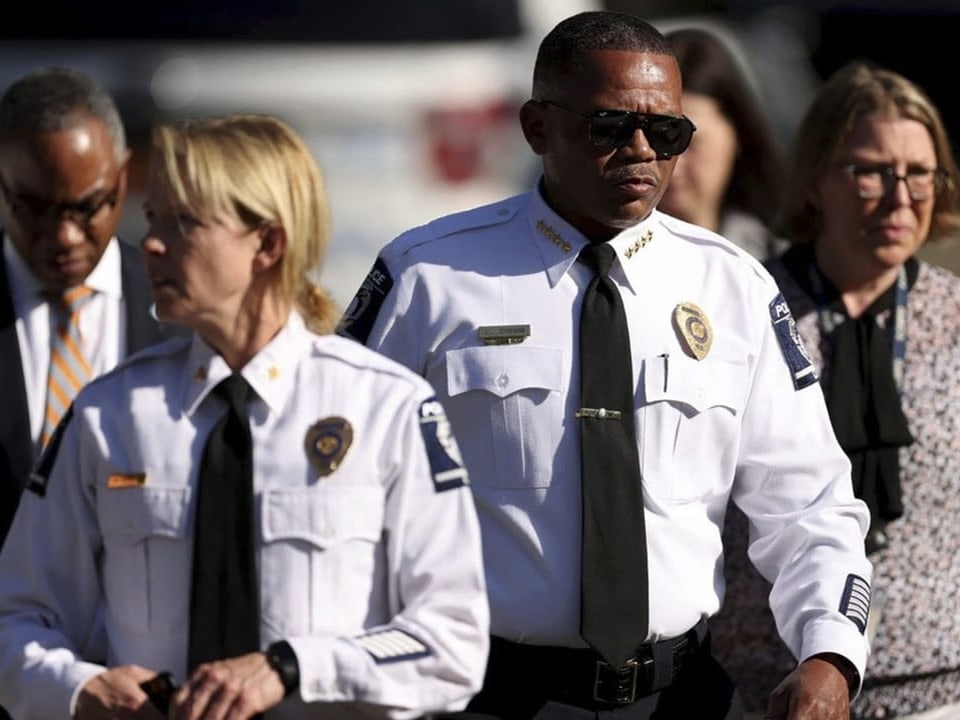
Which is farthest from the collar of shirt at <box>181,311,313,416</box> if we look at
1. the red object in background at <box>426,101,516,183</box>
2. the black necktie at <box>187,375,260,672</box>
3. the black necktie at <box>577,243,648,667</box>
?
the red object in background at <box>426,101,516,183</box>

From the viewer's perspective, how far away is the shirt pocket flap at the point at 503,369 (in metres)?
4.81

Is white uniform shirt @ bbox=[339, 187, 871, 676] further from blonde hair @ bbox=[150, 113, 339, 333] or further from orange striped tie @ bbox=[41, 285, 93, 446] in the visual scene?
orange striped tie @ bbox=[41, 285, 93, 446]

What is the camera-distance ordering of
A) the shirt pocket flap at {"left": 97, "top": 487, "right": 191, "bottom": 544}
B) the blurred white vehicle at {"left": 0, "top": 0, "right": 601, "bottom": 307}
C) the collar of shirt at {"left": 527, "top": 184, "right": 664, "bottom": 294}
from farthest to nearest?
the blurred white vehicle at {"left": 0, "top": 0, "right": 601, "bottom": 307} → the collar of shirt at {"left": 527, "top": 184, "right": 664, "bottom": 294} → the shirt pocket flap at {"left": 97, "top": 487, "right": 191, "bottom": 544}

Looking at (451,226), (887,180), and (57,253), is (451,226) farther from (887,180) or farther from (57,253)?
(887,180)

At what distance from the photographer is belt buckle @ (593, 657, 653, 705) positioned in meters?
4.79

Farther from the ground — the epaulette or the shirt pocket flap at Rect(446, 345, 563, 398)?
the epaulette

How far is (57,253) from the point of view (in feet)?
18.7

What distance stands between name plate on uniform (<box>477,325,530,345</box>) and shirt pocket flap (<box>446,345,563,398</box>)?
0.02 metres

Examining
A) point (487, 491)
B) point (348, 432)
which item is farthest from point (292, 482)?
point (487, 491)

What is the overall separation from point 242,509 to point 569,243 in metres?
1.13

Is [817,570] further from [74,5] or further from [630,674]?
[74,5]

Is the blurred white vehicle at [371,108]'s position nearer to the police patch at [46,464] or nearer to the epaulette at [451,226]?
the epaulette at [451,226]

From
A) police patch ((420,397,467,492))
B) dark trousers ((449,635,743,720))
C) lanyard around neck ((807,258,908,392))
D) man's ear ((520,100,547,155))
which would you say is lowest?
dark trousers ((449,635,743,720))

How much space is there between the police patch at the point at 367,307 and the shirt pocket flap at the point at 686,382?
20.5 inches
